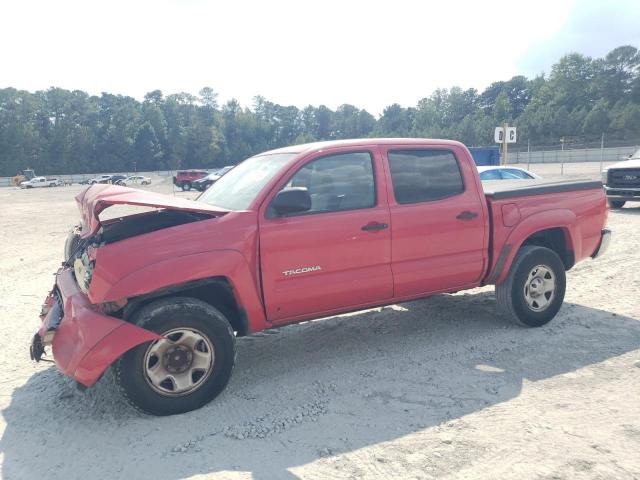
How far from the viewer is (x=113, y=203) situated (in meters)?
3.69

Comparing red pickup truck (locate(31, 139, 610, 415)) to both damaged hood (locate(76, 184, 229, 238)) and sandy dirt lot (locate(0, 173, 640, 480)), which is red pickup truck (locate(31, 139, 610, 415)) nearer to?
damaged hood (locate(76, 184, 229, 238))

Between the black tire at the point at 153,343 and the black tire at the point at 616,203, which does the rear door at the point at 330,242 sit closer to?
the black tire at the point at 153,343

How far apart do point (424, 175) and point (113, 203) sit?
2.74 metres

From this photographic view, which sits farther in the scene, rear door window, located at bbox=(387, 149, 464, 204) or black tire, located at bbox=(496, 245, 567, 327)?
black tire, located at bbox=(496, 245, 567, 327)

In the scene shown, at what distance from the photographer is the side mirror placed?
391 cm

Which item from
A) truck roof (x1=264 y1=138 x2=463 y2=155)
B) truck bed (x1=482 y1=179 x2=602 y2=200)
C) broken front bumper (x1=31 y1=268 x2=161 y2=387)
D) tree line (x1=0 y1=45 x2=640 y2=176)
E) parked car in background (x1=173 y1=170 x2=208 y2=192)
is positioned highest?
tree line (x1=0 y1=45 x2=640 y2=176)

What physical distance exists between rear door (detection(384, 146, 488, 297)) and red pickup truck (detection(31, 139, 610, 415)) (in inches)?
0.5

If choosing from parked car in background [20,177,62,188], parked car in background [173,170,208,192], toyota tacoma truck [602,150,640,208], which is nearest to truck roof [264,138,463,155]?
toyota tacoma truck [602,150,640,208]

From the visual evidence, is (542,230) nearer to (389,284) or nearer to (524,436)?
(389,284)

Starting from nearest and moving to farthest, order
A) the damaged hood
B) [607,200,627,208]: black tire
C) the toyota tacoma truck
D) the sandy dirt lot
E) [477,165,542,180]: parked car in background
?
the sandy dirt lot, the damaged hood, [477,165,542,180]: parked car in background, the toyota tacoma truck, [607,200,627,208]: black tire

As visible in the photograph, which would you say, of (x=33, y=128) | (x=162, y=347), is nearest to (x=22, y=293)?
(x=162, y=347)

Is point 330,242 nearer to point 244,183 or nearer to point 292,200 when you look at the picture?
point 292,200

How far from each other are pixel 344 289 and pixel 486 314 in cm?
237

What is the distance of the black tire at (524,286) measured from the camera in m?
5.24
